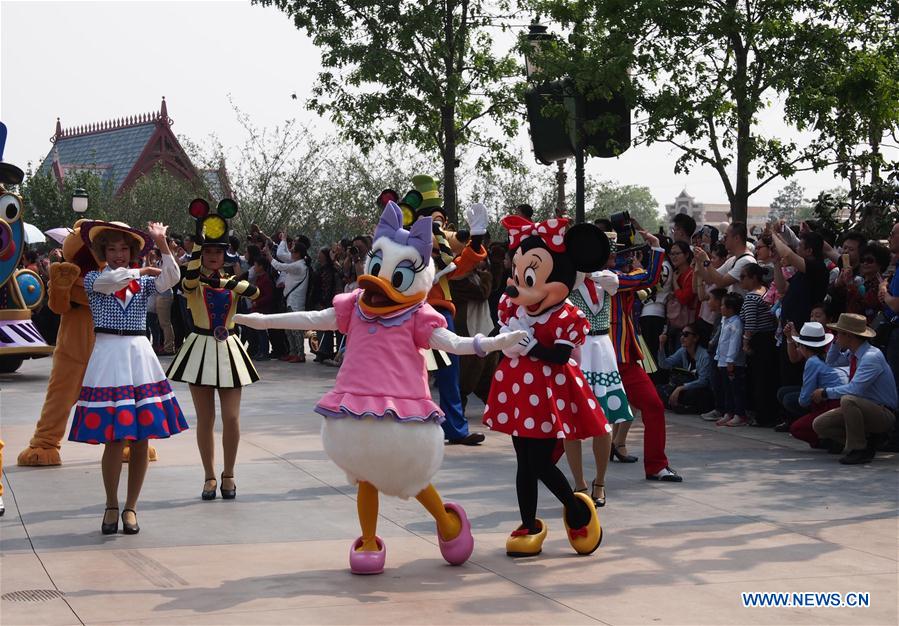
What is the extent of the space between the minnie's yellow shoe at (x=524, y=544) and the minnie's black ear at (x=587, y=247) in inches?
60.4

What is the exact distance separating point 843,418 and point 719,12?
19.2 ft

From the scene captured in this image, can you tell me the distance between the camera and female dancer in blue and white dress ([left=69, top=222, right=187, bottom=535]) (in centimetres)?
721

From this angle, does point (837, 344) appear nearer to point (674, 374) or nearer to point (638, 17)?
point (674, 374)

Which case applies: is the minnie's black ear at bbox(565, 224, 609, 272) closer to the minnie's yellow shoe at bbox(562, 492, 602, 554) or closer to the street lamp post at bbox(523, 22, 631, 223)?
the minnie's yellow shoe at bbox(562, 492, 602, 554)

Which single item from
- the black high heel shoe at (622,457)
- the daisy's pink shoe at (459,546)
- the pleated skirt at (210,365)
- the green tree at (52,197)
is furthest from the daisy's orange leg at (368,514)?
the green tree at (52,197)

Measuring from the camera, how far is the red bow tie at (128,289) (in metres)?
7.57

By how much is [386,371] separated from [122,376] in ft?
6.37

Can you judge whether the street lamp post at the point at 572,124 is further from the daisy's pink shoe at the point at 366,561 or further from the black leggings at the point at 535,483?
the daisy's pink shoe at the point at 366,561

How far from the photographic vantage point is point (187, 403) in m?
13.8

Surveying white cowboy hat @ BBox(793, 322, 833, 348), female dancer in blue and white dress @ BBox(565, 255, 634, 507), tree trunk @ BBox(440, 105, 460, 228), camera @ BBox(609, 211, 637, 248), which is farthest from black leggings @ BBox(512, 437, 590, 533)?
tree trunk @ BBox(440, 105, 460, 228)

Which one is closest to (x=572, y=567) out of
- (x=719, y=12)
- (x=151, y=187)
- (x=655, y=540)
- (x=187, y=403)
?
(x=655, y=540)

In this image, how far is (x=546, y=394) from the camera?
22.1 ft

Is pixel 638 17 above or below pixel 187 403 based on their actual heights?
above

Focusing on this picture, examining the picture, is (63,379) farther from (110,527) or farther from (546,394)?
(546,394)
